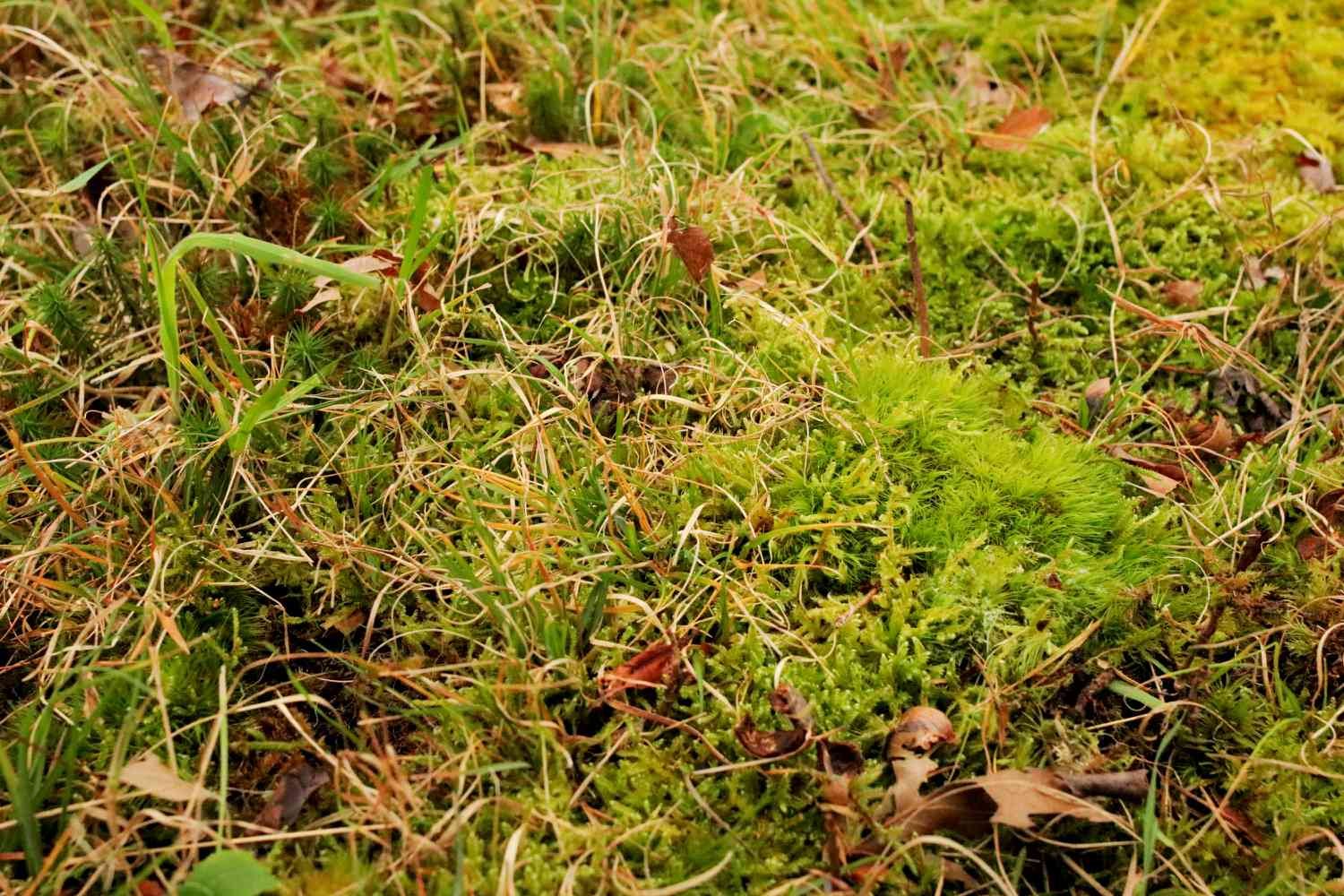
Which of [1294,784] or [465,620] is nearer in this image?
[1294,784]

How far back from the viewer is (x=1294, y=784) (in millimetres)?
1849

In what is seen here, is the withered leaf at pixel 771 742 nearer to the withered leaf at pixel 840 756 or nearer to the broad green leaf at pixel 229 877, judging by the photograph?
the withered leaf at pixel 840 756

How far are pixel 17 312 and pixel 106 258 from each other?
0.30 metres

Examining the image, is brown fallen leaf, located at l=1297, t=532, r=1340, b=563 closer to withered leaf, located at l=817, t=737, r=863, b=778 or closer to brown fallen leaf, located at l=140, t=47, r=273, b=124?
withered leaf, located at l=817, t=737, r=863, b=778

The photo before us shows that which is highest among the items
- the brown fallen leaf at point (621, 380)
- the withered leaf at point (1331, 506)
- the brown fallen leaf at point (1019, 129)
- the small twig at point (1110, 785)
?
the brown fallen leaf at point (1019, 129)

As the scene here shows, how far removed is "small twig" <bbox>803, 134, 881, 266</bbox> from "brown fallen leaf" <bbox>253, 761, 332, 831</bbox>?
1764 millimetres

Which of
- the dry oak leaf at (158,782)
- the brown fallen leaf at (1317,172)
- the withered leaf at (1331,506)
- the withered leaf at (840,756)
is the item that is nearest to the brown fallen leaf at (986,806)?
the withered leaf at (840,756)

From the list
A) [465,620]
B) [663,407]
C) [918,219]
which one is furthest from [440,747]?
[918,219]

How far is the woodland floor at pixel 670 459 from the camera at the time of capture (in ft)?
5.82

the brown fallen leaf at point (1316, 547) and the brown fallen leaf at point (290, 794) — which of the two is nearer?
the brown fallen leaf at point (290, 794)

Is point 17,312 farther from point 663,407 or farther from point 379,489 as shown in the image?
point 663,407

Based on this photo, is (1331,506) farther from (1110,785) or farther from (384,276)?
(384,276)

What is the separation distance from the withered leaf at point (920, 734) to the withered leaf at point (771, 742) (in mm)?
171

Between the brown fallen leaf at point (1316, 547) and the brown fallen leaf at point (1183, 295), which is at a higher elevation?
the brown fallen leaf at point (1183, 295)
